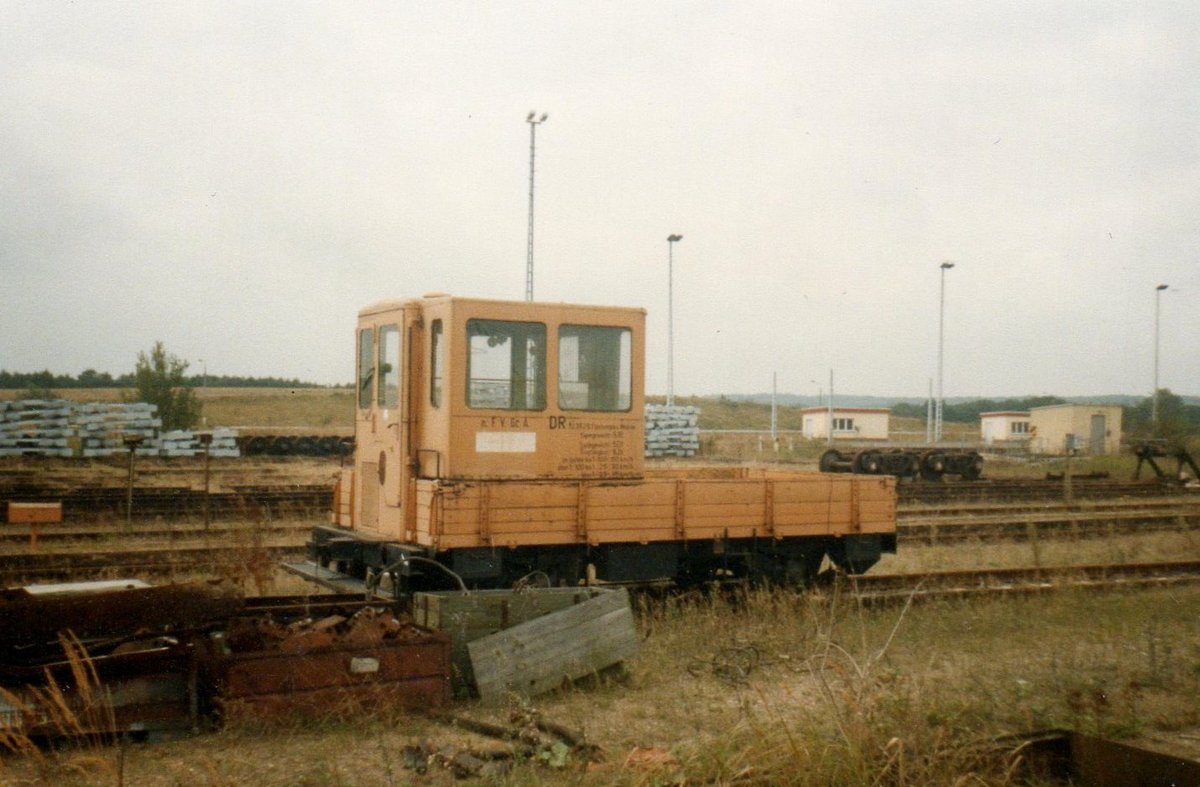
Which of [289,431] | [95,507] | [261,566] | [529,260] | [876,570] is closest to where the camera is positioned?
[261,566]

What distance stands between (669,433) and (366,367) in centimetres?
3025

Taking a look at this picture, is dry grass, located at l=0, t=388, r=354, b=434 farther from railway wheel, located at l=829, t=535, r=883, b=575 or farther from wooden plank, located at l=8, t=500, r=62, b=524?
railway wheel, located at l=829, t=535, r=883, b=575

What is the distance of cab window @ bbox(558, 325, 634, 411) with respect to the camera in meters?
9.28

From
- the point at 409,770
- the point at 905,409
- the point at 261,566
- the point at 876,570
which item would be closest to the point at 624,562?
the point at 261,566

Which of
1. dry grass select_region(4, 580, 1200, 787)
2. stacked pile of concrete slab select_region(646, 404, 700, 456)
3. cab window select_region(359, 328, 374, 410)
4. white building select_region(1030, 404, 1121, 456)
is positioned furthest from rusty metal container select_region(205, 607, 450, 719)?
white building select_region(1030, 404, 1121, 456)

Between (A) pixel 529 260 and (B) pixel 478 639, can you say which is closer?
(B) pixel 478 639

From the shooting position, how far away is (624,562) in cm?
914

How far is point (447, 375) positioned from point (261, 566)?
259cm

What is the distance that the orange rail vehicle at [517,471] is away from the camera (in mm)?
8508

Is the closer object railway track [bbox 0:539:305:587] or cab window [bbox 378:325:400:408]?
cab window [bbox 378:325:400:408]

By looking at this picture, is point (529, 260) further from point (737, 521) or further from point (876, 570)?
point (737, 521)

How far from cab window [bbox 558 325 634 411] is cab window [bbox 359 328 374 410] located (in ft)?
6.41

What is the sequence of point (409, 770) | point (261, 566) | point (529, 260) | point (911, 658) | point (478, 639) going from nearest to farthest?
point (409, 770) → point (478, 639) → point (911, 658) → point (261, 566) → point (529, 260)

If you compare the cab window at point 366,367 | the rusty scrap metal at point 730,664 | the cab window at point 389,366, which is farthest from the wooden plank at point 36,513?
the rusty scrap metal at point 730,664
